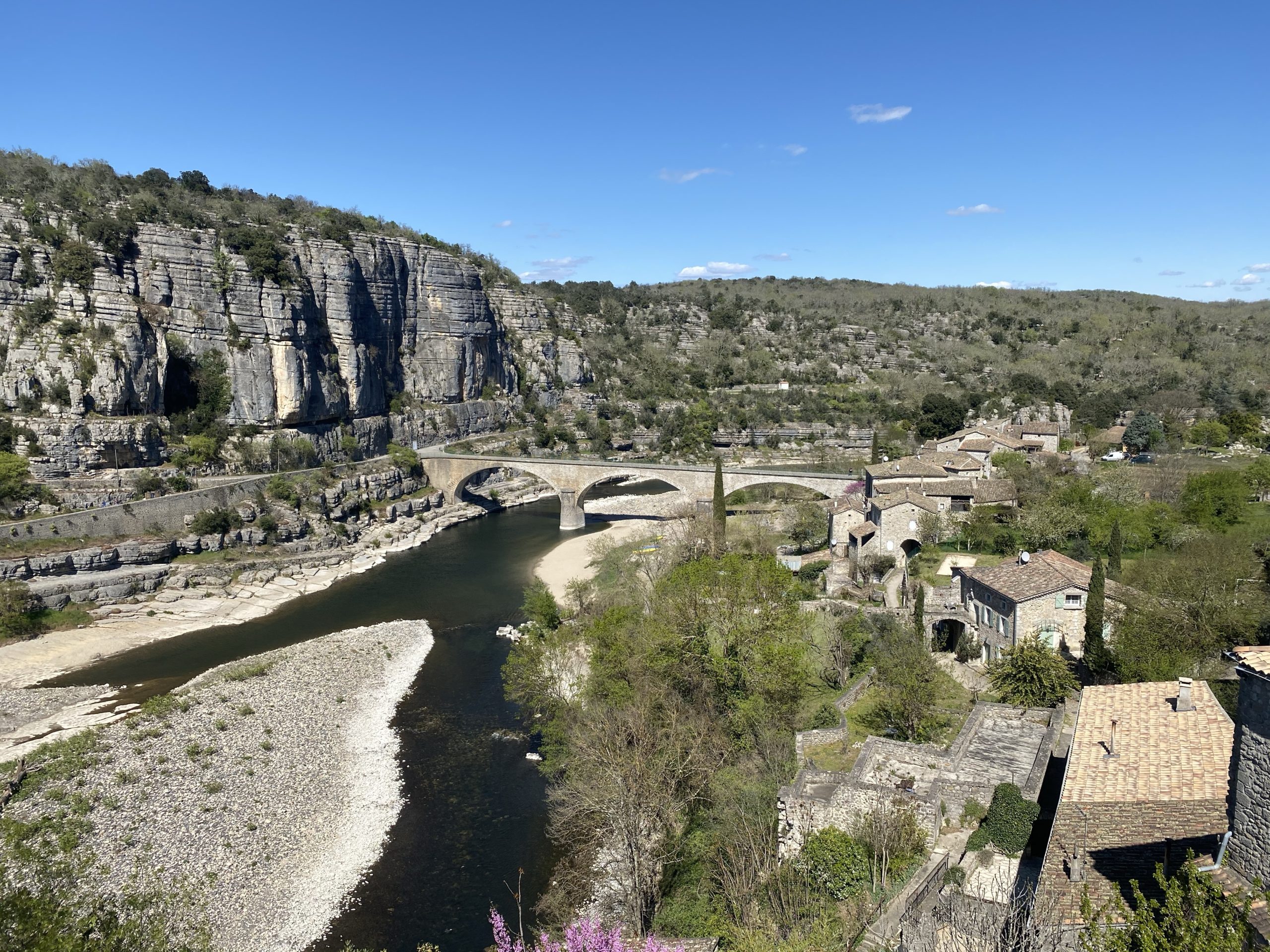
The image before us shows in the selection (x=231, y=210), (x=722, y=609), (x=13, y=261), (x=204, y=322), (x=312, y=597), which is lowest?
(x=312, y=597)

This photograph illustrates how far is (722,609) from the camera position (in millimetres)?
20719

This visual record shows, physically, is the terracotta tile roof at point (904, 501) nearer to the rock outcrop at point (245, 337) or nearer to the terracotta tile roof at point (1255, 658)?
the terracotta tile roof at point (1255, 658)

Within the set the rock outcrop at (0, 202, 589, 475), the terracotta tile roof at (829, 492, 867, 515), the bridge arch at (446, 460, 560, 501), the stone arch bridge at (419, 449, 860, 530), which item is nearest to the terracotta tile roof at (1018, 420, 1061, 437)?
the stone arch bridge at (419, 449, 860, 530)

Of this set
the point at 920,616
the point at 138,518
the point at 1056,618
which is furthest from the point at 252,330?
the point at 1056,618

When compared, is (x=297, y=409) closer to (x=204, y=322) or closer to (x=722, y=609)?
(x=204, y=322)

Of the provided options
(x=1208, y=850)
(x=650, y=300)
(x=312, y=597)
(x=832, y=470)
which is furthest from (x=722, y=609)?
(x=650, y=300)

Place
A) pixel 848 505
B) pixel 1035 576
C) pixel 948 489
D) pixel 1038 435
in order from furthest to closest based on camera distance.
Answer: pixel 1038 435 < pixel 948 489 < pixel 848 505 < pixel 1035 576

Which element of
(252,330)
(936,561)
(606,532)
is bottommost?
(606,532)

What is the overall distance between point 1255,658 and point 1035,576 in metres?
14.8

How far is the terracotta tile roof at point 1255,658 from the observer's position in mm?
7398

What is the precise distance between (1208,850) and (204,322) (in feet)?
208

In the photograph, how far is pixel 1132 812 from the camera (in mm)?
9664

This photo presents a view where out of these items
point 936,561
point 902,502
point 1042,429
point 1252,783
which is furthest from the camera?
point 1042,429

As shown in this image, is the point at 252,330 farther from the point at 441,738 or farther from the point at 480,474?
the point at 441,738
